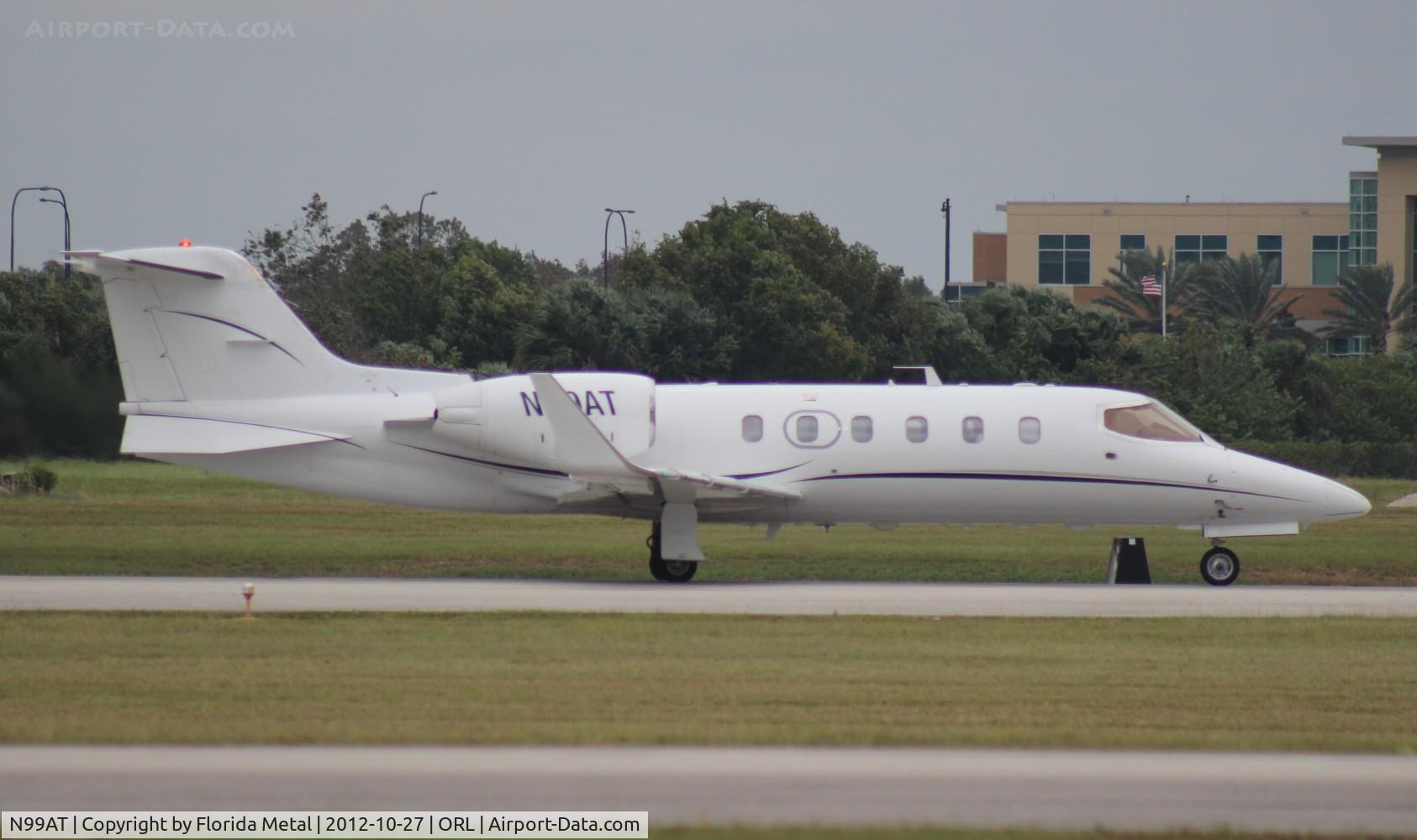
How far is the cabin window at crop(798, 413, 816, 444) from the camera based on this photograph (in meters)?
24.8

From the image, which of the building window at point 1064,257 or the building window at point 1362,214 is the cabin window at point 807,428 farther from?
the building window at point 1362,214

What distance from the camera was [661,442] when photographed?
24.8m

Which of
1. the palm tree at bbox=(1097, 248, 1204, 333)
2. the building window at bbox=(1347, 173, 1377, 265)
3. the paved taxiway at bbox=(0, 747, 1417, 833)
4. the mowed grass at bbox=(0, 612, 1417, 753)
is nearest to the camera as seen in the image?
the paved taxiway at bbox=(0, 747, 1417, 833)

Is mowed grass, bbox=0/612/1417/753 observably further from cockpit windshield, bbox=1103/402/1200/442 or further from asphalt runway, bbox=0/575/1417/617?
cockpit windshield, bbox=1103/402/1200/442

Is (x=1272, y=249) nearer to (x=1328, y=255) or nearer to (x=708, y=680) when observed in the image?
(x=1328, y=255)

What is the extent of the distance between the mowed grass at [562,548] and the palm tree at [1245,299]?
47.9 meters

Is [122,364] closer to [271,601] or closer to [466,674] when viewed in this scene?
[271,601]

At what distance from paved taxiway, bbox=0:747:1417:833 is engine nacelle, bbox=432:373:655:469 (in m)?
13.2

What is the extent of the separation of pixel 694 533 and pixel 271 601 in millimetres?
6319

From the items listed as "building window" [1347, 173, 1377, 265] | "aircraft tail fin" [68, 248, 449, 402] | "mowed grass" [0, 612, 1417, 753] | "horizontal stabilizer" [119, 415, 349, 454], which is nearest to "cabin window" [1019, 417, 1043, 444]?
"mowed grass" [0, 612, 1417, 753]

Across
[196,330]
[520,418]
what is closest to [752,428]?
[520,418]

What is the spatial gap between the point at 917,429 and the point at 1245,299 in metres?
64.3

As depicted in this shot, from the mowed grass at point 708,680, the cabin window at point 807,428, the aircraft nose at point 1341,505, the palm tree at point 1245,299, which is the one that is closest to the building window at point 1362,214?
the palm tree at point 1245,299

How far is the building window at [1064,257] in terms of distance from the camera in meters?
99.9
